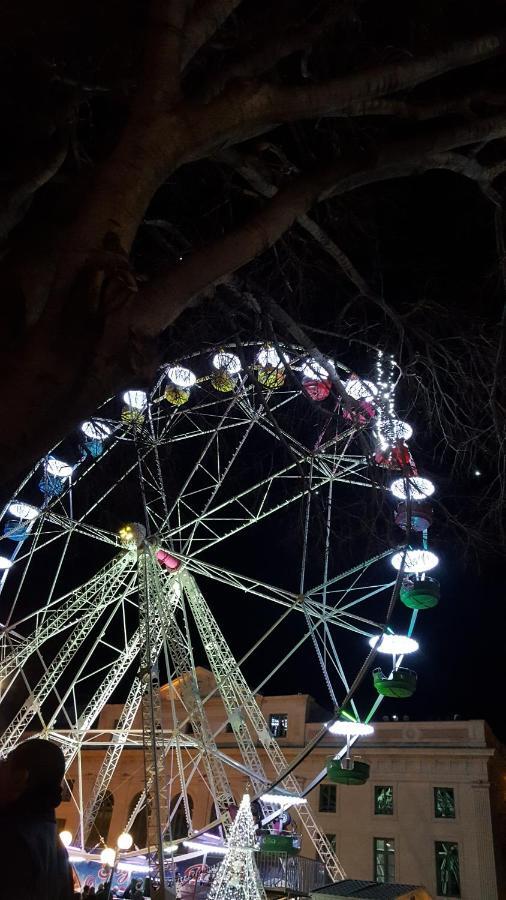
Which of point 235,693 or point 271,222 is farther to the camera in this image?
point 235,693

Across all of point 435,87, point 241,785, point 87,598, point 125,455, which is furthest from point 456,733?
point 435,87

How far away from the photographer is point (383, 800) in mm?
32000

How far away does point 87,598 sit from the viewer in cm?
1889

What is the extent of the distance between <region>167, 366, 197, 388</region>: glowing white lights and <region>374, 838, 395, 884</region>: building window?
2800 centimetres

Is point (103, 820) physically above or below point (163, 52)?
below

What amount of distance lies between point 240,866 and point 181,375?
1039cm

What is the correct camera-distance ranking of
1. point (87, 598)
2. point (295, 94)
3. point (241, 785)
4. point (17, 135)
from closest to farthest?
point (295, 94) → point (17, 135) → point (87, 598) → point (241, 785)

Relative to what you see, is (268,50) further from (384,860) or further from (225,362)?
(384,860)

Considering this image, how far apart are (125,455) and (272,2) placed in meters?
9.26

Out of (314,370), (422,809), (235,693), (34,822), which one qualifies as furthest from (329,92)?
(422,809)

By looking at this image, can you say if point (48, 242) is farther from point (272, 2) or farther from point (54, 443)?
point (272, 2)

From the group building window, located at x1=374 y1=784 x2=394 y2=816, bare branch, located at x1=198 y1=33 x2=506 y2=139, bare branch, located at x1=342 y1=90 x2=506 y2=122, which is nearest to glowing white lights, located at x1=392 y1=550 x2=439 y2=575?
bare branch, located at x1=342 y1=90 x2=506 y2=122

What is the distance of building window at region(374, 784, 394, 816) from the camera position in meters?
31.6

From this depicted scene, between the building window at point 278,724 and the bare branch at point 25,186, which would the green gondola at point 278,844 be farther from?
the building window at point 278,724
